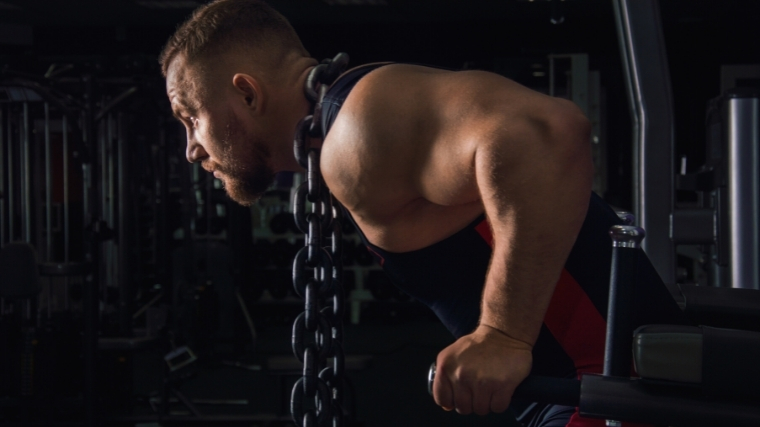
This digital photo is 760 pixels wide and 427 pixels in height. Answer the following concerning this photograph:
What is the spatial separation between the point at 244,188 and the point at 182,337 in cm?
342

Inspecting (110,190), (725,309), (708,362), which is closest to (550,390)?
(708,362)

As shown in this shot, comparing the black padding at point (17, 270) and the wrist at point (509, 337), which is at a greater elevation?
the wrist at point (509, 337)

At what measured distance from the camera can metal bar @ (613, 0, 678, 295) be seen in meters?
1.24

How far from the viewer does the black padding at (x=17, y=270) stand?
10.0 feet

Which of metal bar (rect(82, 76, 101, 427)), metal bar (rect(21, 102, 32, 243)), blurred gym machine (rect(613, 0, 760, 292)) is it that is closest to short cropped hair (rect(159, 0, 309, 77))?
blurred gym machine (rect(613, 0, 760, 292))

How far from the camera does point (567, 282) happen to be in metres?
0.92

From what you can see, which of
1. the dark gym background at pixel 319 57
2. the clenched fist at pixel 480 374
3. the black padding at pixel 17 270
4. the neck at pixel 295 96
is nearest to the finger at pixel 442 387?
the clenched fist at pixel 480 374

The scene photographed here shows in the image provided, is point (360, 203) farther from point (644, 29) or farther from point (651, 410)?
point (644, 29)

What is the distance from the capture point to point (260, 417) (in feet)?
10.4

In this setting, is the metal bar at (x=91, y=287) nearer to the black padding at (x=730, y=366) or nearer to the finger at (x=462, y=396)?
the finger at (x=462, y=396)

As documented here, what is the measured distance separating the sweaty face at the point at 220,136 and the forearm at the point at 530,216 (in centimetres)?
42

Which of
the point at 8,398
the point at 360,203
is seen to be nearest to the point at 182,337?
the point at 8,398

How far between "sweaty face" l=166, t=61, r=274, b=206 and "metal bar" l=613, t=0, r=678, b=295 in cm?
68

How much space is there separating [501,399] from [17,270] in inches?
113
